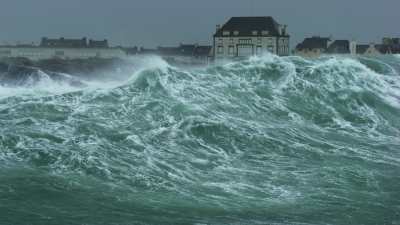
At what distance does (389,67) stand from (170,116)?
22300 millimetres

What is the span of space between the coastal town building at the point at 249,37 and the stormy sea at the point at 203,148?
131ft

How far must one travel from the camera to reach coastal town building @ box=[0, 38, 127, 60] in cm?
7456

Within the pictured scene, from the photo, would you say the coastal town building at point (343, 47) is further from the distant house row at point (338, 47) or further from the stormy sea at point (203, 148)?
the stormy sea at point (203, 148)

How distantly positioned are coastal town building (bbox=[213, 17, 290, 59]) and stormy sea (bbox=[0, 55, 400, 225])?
131 ft

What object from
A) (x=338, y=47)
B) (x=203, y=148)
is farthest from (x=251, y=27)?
(x=203, y=148)

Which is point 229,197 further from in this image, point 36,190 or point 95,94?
point 95,94

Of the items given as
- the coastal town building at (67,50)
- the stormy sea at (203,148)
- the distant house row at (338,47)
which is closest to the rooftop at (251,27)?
the distant house row at (338,47)

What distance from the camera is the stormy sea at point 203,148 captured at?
16672 millimetres

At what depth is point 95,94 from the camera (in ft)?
100

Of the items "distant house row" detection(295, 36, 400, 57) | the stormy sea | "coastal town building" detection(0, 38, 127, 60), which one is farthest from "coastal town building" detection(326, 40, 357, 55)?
the stormy sea

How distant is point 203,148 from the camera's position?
23.6 m

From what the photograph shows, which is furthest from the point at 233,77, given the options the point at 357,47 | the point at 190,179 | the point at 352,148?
the point at 357,47

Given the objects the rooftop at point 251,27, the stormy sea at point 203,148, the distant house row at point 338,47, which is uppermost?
the rooftop at point 251,27

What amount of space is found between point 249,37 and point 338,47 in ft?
38.7
